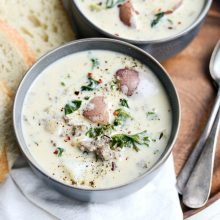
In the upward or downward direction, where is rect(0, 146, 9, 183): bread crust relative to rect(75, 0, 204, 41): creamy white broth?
downward

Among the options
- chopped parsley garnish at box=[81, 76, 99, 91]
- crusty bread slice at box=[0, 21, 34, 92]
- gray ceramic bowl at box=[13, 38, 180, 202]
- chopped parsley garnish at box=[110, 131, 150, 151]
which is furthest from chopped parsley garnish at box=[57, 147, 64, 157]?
crusty bread slice at box=[0, 21, 34, 92]

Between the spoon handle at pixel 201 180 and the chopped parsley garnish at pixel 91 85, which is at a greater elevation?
the chopped parsley garnish at pixel 91 85

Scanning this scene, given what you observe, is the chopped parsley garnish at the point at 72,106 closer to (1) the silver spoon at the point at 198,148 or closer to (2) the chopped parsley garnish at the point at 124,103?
(2) the chopped parsley garnish at the point at 124,103

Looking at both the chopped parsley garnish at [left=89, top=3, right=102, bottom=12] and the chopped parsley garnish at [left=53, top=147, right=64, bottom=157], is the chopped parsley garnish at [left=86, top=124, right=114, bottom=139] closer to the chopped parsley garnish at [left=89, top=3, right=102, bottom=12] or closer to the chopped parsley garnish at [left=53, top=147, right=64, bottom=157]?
the chopped parsley garnish at [left=53, top=147, right=64, bottom=157]

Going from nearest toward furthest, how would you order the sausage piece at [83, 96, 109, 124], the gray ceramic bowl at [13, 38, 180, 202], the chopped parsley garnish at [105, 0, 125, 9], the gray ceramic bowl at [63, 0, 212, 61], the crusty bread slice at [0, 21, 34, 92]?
the gray ceramic bowl at [13, 38, 180, 202], the sausage piece at [83, 96, 109, 124], the crusty bread slice at [0, 21, 34, 92], the gray ceramic bowl at [63, 0, 212, 61], the chopped parsley garnish at [105, 0, 125, 9]

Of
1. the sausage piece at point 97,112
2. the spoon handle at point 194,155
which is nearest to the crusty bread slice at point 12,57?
the sausage piece at point 97,112

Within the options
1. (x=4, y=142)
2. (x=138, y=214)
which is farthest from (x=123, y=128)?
(x=4, y=142)
